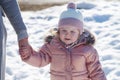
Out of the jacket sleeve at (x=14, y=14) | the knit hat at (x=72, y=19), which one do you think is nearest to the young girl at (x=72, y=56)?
the knit hat at (x=72, y=19)

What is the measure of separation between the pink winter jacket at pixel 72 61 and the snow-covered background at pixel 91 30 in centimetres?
143

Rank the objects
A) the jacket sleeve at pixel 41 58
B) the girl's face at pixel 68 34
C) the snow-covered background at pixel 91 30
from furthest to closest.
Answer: the snow-covered background at pixel 91 30
the jacket sleeve at pixel 41 58
the girl's face at pixel 68 34

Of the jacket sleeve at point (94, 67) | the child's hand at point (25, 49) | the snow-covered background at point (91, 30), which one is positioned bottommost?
the jacket sleeve at point (94, 67)

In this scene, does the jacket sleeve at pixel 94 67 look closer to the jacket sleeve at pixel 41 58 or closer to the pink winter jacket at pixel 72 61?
the pink winter jacket at pixel 72 61

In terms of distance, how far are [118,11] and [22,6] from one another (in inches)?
98.8

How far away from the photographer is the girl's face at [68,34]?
13.1ft

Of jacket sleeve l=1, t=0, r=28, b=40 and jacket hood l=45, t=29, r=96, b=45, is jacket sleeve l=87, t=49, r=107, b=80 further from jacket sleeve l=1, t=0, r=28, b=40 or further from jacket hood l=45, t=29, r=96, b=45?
jacket sleeve l=1, t=0, r=28, b=40

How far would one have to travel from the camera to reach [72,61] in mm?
4125

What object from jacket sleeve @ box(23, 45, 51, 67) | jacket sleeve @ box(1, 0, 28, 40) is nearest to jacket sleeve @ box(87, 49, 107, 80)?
jacket sleeve @ box(23, 45, 51, 67)

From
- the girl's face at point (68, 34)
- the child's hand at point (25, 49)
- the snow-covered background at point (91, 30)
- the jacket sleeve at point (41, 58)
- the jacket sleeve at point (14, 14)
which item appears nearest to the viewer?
the jacket sleeve at point (14, 14)

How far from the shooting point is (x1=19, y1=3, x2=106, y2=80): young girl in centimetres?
410

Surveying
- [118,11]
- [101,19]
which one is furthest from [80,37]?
[118,11]

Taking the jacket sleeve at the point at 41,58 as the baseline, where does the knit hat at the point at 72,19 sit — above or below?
above

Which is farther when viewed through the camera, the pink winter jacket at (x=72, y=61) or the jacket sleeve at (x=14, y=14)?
the pink winter jacket at (x=72, y=61)
